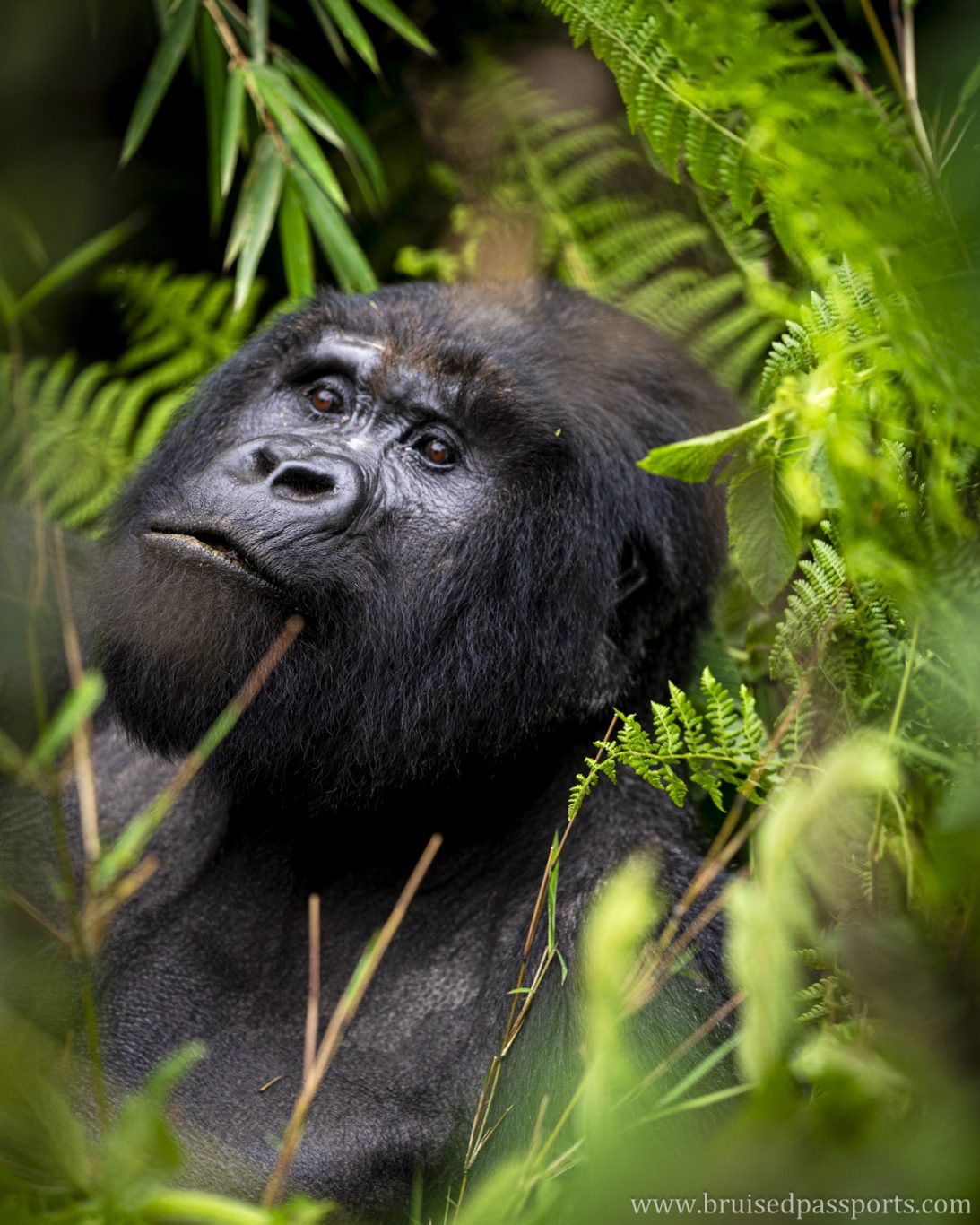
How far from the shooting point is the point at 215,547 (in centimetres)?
221

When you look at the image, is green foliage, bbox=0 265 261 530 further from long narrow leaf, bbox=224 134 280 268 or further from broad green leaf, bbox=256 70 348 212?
broad green leaf, bbox=256 70 348 212

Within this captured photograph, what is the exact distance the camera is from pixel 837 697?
2080 mm

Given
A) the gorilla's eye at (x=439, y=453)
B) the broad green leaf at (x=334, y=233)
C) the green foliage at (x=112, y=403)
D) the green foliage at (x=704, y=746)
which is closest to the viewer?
the green foliage at (x=704, y=746)

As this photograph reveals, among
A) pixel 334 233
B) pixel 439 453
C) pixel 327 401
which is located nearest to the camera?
pixel 439 453

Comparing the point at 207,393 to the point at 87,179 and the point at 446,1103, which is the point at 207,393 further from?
the point at 87,179

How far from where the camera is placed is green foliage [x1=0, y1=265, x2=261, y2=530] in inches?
154

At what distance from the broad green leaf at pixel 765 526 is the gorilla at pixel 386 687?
2.26 ft

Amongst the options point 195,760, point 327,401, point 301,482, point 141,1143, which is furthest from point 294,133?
point 141,1143

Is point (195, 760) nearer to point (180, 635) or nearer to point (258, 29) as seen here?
point (180, 635)

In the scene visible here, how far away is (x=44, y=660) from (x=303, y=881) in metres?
0.85

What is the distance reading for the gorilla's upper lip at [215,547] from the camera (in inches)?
85.8

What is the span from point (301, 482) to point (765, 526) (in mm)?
923

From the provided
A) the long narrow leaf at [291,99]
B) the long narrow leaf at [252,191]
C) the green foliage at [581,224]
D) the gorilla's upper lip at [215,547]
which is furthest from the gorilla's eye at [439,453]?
the green foliage at [581,224]

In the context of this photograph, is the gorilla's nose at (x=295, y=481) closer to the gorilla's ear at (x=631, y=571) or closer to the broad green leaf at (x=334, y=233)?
the gorilla's ear at (x=631, y=571)
